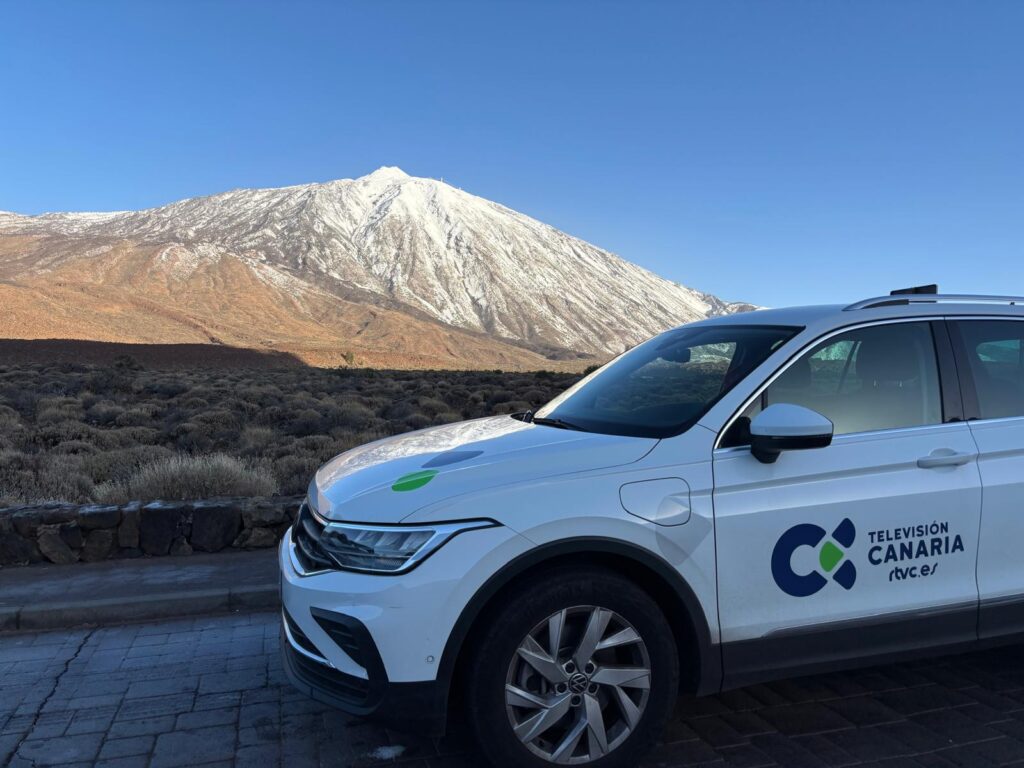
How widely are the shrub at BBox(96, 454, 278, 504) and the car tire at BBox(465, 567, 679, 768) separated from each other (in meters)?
5.52

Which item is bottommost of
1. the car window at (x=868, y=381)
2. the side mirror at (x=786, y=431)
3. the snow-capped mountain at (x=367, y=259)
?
the side mirror at (x=786, y=431)

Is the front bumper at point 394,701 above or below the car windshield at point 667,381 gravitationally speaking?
below

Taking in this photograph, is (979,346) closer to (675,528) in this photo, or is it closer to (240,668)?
(675,528)

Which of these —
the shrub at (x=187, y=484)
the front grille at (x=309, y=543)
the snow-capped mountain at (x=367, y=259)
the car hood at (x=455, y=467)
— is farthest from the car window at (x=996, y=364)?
the snow-capped mountain at (x=367, y=259)

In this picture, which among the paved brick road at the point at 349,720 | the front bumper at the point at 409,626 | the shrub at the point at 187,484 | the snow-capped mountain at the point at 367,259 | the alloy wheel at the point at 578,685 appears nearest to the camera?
the front bumper at the point at 409,626

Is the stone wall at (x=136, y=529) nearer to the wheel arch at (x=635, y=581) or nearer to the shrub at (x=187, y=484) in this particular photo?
the shrub at (x=187, y=484)

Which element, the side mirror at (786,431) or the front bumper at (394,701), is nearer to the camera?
the front bumper at (394,701)

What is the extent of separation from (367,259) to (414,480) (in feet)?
504

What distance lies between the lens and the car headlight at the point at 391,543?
9.88ft

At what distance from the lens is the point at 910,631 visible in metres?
3.47

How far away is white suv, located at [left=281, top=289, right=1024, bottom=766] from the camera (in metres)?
3.02

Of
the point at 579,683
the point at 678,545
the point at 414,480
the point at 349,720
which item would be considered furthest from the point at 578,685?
the point at 349,720

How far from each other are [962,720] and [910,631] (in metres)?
0.69

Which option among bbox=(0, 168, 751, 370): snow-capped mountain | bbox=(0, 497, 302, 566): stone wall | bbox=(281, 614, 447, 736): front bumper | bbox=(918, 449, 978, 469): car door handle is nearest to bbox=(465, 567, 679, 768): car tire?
bbox=(281, 614, 447, 736): front bumper
